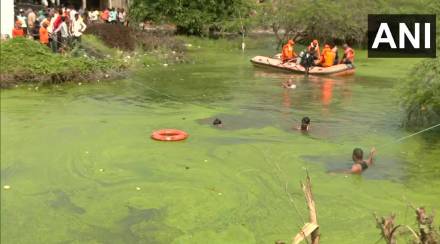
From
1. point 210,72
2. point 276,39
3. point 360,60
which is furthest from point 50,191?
point 276,39

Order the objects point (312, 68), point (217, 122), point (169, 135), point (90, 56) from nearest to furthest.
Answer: point (169, 135), point (217, 122), point (90, 56), point (312, 68)

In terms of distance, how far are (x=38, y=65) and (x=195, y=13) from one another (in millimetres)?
13252

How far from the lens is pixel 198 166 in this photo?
8.88 metres

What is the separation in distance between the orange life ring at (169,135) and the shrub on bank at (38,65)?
15.7 ft

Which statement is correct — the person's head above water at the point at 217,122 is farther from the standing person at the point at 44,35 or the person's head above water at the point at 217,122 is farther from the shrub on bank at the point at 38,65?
the standing person at the point at 44,35

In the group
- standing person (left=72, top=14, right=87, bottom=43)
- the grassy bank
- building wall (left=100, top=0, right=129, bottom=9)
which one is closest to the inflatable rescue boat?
the grassy bank

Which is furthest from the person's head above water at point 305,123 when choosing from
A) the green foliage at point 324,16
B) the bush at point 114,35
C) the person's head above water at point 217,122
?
the green foliage at point 324,16

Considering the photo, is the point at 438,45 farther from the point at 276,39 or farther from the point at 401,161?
the point at 276,39

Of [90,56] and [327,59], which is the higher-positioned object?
[90,56]

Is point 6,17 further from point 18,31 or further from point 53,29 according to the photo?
point 53,29

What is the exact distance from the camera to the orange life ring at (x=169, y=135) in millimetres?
10094

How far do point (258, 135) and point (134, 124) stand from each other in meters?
2.28

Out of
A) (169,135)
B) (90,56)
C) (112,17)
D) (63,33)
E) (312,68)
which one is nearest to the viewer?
(169,135)

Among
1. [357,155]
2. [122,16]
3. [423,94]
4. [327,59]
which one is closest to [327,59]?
[327,59]
